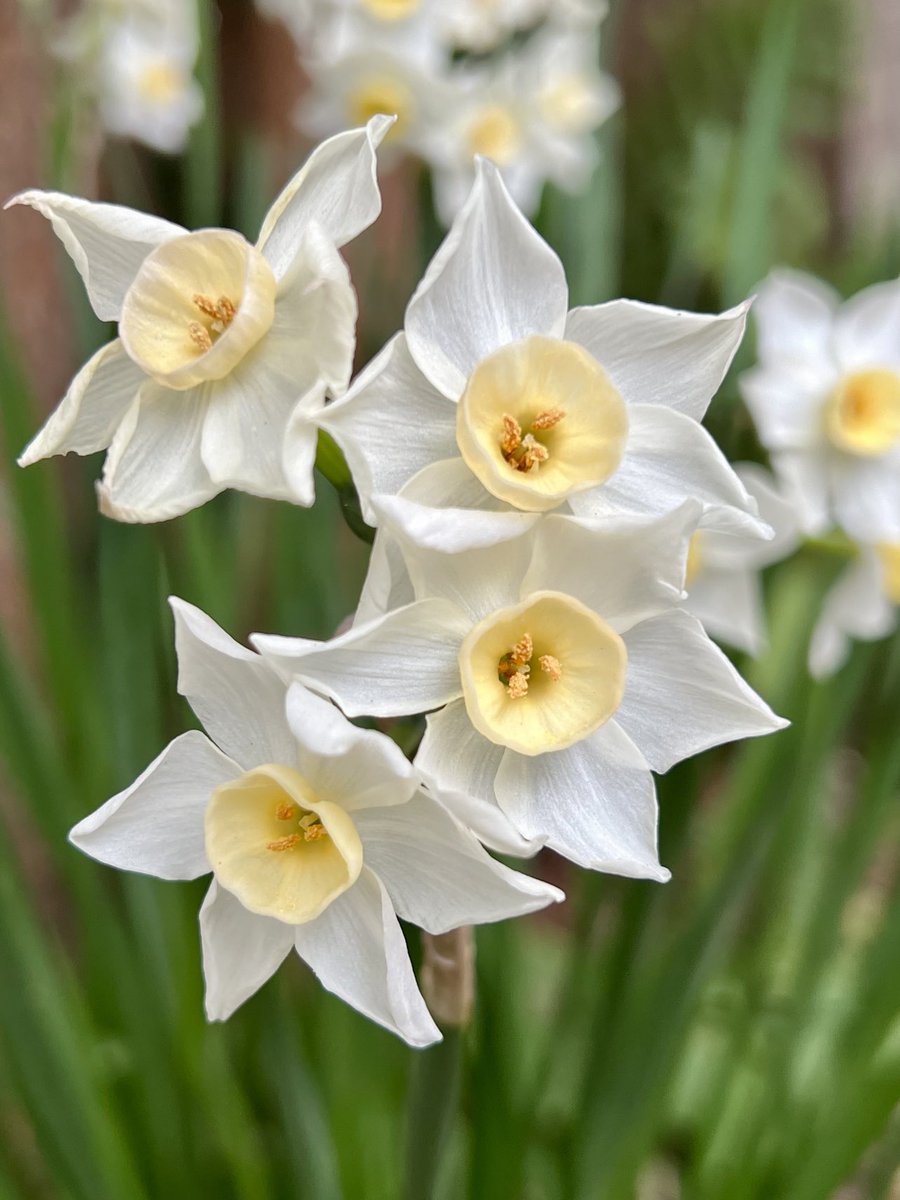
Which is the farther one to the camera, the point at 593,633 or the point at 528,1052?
the point at 528,1052

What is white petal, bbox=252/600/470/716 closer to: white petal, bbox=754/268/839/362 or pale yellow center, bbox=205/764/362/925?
pale yellow center, bbox=205/764/362/925

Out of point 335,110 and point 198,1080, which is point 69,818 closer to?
point 198,1080

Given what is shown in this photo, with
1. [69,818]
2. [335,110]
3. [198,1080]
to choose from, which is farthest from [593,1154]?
[335,110]

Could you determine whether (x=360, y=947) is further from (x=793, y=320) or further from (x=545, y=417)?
(x=793, y=320)

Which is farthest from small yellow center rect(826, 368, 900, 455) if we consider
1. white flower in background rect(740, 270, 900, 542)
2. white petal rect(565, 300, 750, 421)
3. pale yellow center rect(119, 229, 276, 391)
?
pale yellow center rect(119, 229, 276, 391)

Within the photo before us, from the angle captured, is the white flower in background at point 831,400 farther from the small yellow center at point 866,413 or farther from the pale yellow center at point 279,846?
the pale yellow center at point 279,846

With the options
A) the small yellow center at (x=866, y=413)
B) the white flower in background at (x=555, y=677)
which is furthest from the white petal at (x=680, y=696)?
the small yellow center at (x=866, y=413)
